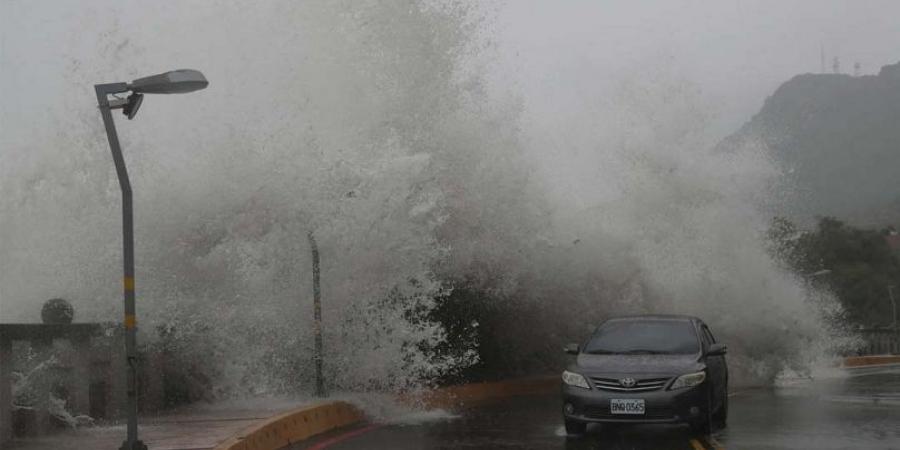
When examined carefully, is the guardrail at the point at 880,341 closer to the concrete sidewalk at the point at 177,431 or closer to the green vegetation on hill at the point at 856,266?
the green vegetation on hill at the point at 856,266

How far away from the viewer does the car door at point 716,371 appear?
46.3 feet

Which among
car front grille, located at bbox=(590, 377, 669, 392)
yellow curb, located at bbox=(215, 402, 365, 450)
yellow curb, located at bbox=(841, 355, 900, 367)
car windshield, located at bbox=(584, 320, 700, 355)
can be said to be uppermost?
car windshield, located at bbox=(584, 320, 700, 355)

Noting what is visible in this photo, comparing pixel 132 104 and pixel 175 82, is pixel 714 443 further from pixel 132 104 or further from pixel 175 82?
pixel 132 104

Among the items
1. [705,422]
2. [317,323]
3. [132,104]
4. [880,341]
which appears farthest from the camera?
[880,341]

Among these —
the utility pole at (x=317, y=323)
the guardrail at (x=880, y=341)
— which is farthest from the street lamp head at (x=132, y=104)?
the guardrail at (x=880, y=341)

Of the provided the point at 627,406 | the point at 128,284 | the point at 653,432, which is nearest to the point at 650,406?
the point at 627,406

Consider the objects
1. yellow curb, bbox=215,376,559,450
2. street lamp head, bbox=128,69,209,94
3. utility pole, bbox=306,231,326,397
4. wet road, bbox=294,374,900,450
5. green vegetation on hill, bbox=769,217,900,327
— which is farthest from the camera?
green vegetation on hill, bbox=769,217,900,327

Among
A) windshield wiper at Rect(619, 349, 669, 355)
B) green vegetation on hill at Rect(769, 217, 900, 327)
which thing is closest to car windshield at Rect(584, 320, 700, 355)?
windshield wiper at Rect(619, 349, 669, 355)

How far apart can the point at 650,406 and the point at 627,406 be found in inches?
10.3

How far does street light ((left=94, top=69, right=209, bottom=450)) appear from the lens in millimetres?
10938

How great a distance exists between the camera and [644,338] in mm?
14648

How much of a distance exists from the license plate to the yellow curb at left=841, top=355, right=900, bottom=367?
37.1 m

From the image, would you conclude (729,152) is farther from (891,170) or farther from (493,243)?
(891,170)

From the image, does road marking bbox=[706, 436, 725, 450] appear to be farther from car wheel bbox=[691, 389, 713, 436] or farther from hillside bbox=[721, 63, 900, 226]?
hillside bbox=[721, 63, 900, 226]
